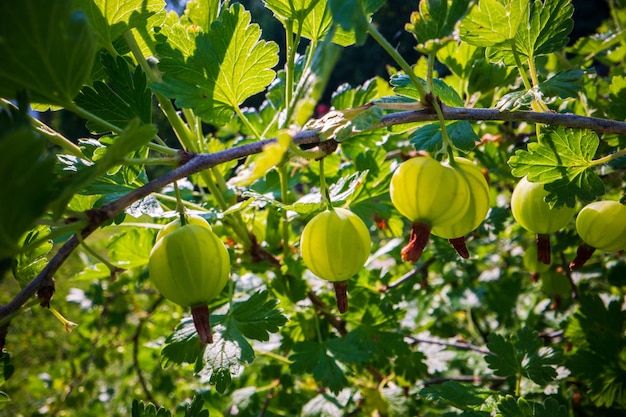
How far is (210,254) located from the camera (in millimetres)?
527

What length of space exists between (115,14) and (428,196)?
1.68ft

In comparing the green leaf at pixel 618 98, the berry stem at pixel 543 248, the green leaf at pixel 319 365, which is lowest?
the green leaf at pixel 319 365

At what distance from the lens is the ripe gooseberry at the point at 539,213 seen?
0.60 meters

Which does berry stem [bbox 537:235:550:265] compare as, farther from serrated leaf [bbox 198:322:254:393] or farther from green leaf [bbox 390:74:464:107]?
serrated leaf [bbox 198:322:254:393]

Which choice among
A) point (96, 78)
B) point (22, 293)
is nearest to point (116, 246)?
point (96, 78)

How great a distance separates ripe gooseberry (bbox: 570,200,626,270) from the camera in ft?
1.91

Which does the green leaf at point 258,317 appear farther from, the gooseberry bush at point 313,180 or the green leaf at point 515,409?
the green leaf at point 515,409

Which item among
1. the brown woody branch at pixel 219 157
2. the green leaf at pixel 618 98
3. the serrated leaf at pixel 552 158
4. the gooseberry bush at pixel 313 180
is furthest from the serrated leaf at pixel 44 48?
the green leaf at pixel 618 98

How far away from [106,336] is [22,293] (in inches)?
63.7

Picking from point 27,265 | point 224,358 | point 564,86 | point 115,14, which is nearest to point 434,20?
point 564,86

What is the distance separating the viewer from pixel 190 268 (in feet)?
1.67

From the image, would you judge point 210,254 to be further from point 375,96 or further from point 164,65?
point 375,96

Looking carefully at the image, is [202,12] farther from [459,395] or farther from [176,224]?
[459,395]

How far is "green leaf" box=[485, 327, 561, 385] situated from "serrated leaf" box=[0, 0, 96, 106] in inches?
32.0
